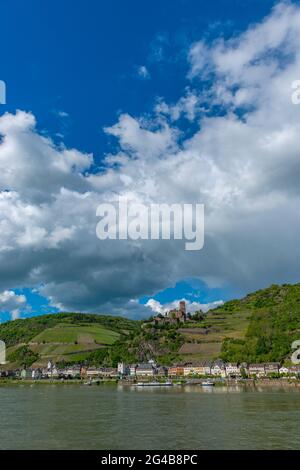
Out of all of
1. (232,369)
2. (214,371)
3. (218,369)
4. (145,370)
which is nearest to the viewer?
(232,369)

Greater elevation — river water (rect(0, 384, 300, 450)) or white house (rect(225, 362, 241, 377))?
white house (rect(225, 362, 241, 377))

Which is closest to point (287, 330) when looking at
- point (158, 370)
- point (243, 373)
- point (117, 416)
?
point (243, 373)

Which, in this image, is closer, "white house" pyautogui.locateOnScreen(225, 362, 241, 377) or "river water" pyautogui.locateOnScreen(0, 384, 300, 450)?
"river water" pyautogui.locateOnScreen(0, 384, 300, 450)

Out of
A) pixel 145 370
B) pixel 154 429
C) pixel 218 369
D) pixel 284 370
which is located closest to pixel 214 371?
pixel 218 369

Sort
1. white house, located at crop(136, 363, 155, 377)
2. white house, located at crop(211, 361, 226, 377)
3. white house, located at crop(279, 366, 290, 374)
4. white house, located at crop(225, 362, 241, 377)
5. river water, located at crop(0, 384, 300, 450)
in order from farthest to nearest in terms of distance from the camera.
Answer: white house, located at crop(136, 363, 155, 377) < white house, located at crop(211, 361, 226, 377) < white house, located at crop(225, 362, 241, 377) < white house, located at crop(279, 366, 290, 374) < river water, located at crop(0, 384, 300, 450)

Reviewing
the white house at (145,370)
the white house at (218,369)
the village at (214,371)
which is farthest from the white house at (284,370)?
the white house at (145,370)

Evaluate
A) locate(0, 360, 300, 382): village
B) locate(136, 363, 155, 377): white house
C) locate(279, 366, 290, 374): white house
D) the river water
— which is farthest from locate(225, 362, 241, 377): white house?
the river water

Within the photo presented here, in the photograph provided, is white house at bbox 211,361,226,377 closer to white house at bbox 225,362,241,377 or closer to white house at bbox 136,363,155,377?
white house at bbox 225,362,241,377

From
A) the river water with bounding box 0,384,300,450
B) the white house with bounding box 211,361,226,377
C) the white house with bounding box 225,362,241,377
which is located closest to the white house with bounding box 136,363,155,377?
the white house with bounding box 211,361,226,377

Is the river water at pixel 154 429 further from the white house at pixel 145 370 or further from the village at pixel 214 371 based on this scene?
the white house at pixel 145 370

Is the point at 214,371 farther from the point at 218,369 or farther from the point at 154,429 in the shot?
the point at 154,429

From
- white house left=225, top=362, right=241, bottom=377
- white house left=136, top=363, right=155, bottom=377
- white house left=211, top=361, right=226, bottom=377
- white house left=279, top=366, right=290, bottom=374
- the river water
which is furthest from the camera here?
white house left=136, top=363, right=155, bottom=377
